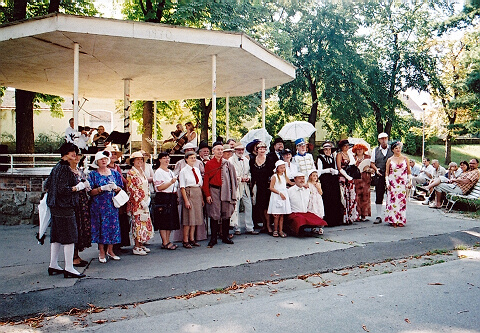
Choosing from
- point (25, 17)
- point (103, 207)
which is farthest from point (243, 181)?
point (25, 17)

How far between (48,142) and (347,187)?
2384cm

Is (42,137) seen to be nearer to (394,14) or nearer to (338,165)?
(338,165)

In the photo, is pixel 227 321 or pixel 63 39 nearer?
pixel 227 321

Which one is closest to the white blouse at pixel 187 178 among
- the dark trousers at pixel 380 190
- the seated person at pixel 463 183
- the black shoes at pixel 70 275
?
the black shoes at pixel 70 275

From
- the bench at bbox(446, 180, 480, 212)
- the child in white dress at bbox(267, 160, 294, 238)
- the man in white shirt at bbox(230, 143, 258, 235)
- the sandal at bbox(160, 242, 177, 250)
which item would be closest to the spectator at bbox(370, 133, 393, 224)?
the child in white dress at bbox(267, 160, 294, 238)

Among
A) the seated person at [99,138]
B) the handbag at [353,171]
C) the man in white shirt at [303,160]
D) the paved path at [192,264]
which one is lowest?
the paved path at [192,264]

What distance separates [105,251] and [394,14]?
101 ft

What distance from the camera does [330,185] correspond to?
992 cm

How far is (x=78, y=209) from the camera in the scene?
6.38 metres

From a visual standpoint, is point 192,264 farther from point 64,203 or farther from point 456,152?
point 456,152

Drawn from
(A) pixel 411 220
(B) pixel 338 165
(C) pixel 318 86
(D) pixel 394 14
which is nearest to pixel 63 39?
(B) pixel 338 165

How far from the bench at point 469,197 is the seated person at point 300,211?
6.29 metres

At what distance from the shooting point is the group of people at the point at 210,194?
20.4 ft

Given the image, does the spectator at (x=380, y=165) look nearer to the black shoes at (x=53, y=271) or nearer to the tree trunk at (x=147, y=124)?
the black shoes at (x=53, y=271)
